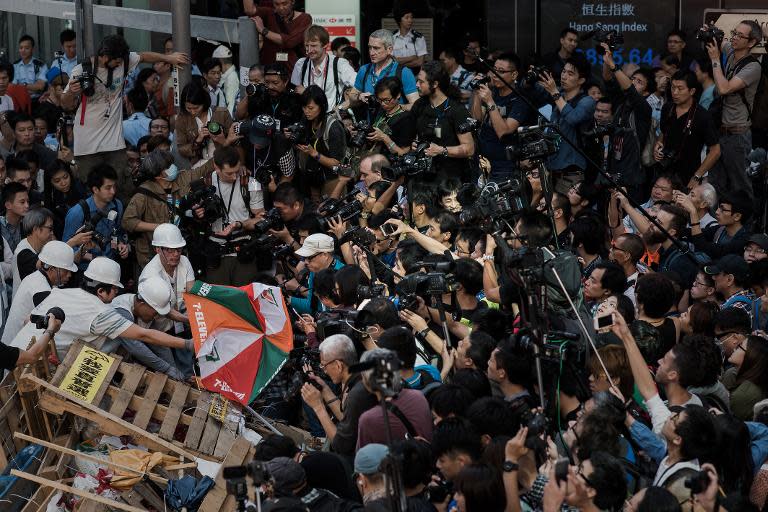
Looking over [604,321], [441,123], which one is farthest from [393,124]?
[604,321]

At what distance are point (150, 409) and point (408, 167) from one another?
9.95 ft

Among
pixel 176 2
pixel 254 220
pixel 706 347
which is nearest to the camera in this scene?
pixel 706 347

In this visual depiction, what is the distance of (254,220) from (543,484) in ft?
17.7

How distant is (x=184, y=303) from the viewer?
31.6 ft

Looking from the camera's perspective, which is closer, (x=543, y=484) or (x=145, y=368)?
(x=543, y=484)

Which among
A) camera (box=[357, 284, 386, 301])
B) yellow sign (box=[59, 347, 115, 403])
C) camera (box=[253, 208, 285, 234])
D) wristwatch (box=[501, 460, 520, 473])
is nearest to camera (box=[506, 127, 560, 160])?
camera (box=[357, 284, 386, 301])

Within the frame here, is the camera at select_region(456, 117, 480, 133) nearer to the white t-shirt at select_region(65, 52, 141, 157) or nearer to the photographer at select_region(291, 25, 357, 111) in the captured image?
the photographer at select_region(291, 25, 357, 111)

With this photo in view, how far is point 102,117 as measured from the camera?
1192 centimetres

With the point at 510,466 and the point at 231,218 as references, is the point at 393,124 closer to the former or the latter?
the point at 231,218

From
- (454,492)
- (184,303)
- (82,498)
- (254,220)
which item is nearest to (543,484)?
(454,492)

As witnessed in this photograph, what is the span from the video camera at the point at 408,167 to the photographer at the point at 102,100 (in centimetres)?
299

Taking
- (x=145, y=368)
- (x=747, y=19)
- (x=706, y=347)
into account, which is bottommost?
(x=145, y=368)

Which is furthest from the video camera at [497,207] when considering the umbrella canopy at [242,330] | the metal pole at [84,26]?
the metal pole at [84,26]

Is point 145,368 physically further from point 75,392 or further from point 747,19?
point 747,19
